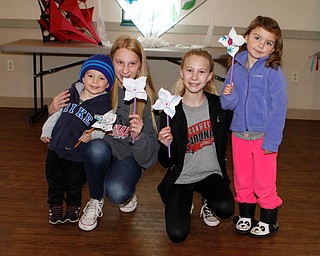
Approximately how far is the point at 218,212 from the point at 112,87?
2.72 feet

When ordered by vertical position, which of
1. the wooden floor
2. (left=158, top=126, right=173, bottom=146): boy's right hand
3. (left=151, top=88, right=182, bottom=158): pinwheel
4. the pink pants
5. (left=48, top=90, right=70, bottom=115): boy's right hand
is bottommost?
the wooden floor

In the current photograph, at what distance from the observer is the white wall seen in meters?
4.85

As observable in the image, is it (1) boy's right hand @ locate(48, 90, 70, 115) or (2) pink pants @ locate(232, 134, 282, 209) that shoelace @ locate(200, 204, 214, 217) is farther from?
(1) boy's right hand @ locate(48, 90, 70, 115)

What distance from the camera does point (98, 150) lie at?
2447mm

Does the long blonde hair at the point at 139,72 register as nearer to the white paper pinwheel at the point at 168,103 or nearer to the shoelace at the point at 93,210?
the white paper pinwheel at the point at 168,103

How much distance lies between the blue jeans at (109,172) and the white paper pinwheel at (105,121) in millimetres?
207

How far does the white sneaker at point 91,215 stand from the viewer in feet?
8.16

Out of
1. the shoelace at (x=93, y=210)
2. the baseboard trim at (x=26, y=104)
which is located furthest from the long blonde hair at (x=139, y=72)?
the baseboard trim at (x=26, y=104)

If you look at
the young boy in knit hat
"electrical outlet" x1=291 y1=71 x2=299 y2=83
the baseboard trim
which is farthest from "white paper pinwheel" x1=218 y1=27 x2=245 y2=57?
the baseboard trim

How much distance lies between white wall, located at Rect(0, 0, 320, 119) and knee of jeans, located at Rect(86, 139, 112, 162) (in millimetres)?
2566

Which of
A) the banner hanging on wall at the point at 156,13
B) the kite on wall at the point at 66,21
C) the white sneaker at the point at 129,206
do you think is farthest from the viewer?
the banner hanging on wall at the point at 156,13

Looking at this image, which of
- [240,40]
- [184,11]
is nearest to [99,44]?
[184,11]

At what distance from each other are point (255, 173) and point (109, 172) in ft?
2.44

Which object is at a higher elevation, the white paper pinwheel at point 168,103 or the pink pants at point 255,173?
the white paper pinwheel at point 168,103
